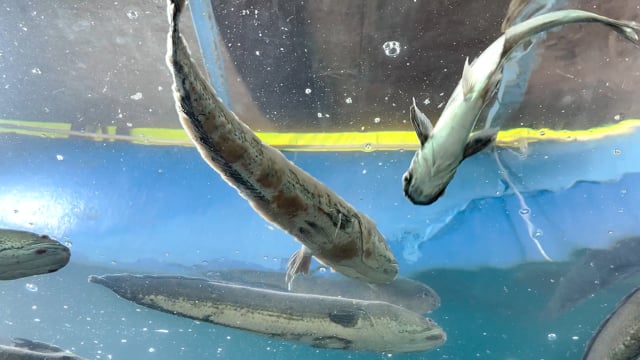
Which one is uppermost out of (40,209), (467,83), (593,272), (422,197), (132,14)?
(132,14)

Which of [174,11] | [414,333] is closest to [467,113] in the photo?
[174,11]

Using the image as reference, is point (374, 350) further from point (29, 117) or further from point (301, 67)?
point (29, 117)

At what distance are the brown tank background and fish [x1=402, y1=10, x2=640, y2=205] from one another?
225cm

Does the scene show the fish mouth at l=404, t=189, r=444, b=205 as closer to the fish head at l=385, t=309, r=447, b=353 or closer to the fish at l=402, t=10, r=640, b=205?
the fish at l=402, t=10, r=640, b=205

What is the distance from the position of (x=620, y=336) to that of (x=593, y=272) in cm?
394

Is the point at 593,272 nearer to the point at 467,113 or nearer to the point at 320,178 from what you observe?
the point at 320,178

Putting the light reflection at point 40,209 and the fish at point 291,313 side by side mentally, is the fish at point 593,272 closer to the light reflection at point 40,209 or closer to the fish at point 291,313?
the fish at point 291,313

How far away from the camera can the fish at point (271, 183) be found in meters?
2.23

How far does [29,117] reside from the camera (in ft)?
19.4

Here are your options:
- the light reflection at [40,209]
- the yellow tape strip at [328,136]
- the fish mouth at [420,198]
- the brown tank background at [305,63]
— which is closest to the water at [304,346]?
the light reflection at [40,209]

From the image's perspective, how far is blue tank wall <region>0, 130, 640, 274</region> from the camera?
6547 mm

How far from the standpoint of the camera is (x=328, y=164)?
6.56 m

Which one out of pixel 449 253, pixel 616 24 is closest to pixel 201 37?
pixel 616 24

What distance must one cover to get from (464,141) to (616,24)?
87 cm
